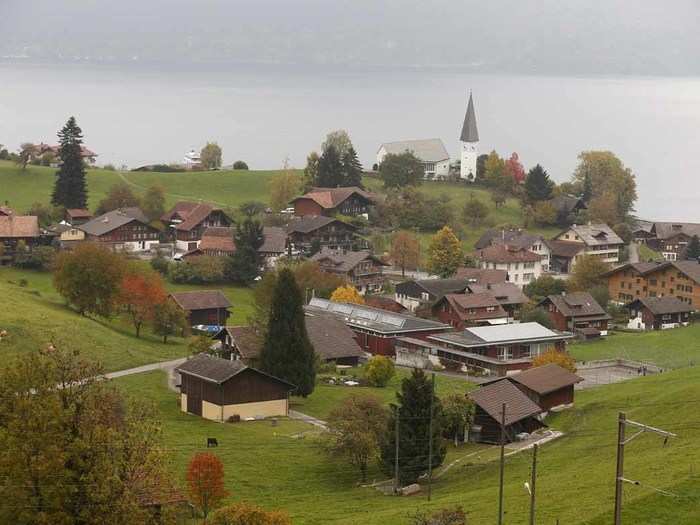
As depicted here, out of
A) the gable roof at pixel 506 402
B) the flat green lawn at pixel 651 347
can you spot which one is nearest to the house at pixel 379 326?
the flat green lawn at pixel 651 347

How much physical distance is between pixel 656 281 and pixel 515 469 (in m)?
33.1

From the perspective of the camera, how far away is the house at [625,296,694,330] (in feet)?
163

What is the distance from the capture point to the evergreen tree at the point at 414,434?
23.3 meters

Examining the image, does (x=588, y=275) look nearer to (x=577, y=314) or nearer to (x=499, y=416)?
(x=577, y=314)

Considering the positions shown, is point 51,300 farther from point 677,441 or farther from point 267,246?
point 677,441

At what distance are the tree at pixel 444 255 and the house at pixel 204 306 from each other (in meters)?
13.6

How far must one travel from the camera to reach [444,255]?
5622 centimetres

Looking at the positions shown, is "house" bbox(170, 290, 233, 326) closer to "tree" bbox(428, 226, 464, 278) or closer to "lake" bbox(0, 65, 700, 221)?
"tree" bbox(428, 226, 464, 278)

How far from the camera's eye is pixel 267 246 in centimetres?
5641

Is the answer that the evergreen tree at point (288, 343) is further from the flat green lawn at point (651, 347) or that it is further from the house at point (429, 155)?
the house at point (429, 155)

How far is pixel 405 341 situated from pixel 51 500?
24.5 metres

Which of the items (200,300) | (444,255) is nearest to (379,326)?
(200,300)

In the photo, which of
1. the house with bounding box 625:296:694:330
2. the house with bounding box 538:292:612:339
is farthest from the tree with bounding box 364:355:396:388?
the house with bounding box 625:296:694:330

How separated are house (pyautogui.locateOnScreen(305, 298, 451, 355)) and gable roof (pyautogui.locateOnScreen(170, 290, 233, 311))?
358 cm
